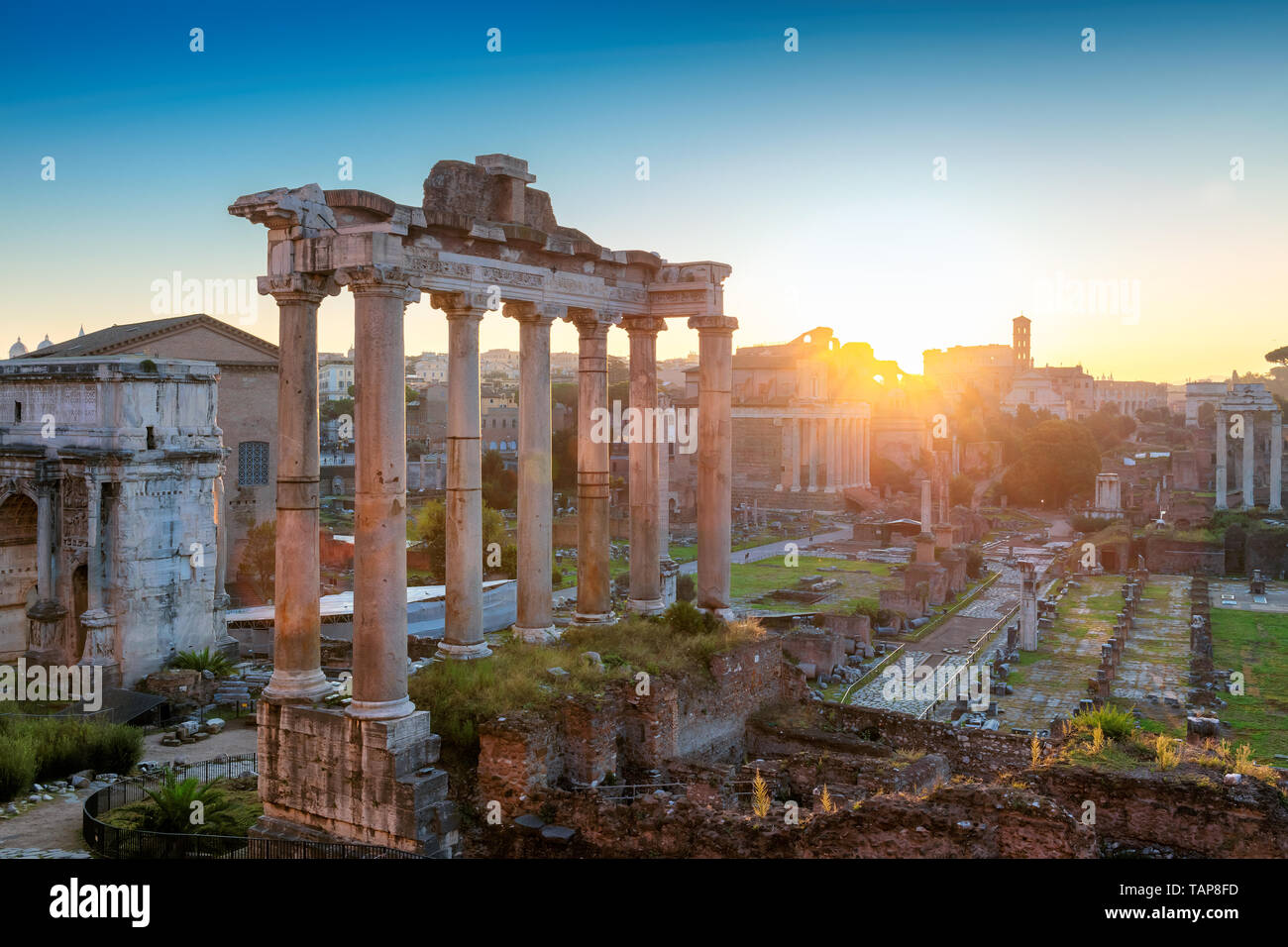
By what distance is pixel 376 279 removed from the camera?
35.3 feet

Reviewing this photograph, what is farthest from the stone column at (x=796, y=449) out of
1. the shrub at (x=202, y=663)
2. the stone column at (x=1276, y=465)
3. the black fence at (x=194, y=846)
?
the black fence at (x=194, y=846)

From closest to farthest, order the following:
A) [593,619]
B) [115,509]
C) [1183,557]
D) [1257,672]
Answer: [593,619]
[115,509]
[1257,672]
[1183,557]

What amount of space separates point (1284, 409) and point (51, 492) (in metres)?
84.3

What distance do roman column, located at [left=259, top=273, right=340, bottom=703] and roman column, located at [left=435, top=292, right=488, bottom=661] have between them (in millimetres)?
1866

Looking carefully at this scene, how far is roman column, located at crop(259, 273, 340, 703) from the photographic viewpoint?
37.1 ft

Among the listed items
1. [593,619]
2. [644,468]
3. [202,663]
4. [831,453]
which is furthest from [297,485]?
[831,453]

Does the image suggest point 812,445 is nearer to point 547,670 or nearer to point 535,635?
point 535,635

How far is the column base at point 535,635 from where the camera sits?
1435 cm

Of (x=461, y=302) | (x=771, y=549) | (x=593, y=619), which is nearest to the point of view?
(x=461, y=302)

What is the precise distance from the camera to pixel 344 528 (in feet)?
161

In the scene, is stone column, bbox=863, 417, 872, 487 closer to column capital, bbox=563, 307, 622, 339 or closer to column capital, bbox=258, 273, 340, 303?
column capital, bbox=563, 307, 622, 339

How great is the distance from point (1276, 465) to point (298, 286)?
6442 cm

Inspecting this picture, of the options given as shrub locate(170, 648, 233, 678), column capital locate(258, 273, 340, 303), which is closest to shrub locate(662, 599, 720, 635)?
column capital locate(258, 273, 340, 303)
